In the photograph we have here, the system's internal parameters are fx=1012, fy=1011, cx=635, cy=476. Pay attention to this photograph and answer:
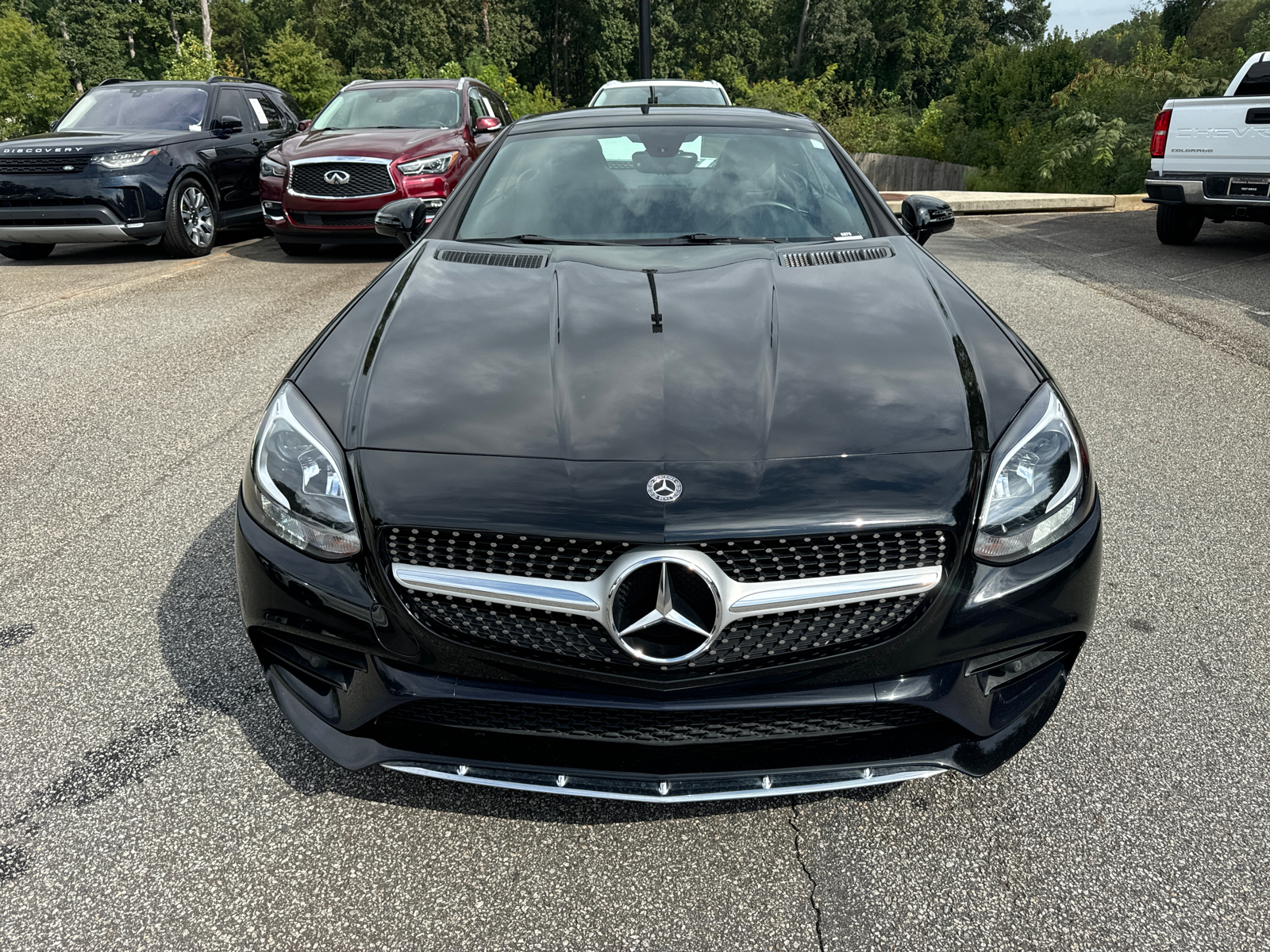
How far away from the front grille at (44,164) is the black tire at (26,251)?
132 cm

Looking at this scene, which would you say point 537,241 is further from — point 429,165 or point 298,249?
point 298,249

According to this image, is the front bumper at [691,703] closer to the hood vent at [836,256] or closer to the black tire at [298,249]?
the hood vent at [836,256]

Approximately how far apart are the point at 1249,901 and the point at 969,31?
212 ft

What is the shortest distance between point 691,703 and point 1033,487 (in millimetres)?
862

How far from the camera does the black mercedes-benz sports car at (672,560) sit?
1.94m

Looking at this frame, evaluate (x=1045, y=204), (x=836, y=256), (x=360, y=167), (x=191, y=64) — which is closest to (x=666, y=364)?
(x=836, y=256)

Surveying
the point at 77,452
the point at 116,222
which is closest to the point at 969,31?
the point at 116,222

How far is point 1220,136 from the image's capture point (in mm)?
8922

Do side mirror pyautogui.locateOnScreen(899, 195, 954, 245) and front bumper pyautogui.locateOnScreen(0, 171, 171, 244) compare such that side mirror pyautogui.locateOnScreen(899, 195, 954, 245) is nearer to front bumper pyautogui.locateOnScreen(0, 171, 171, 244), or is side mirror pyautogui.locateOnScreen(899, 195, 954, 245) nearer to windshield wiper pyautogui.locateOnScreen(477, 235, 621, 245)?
windshield wiper pyautogui.locateOnScreen(477, 235, 621, 245)

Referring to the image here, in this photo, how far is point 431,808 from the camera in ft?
7.59

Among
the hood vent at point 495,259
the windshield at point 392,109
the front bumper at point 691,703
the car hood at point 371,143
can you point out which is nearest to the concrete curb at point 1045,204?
the windshield at point 392,109

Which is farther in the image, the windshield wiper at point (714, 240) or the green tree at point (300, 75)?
the green tree at point (300, 75)

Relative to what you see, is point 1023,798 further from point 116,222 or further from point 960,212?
point 960,212

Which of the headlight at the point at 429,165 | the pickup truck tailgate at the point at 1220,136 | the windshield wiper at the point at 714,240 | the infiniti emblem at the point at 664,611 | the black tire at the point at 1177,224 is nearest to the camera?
the infiniti emblem at the point at 664,611
